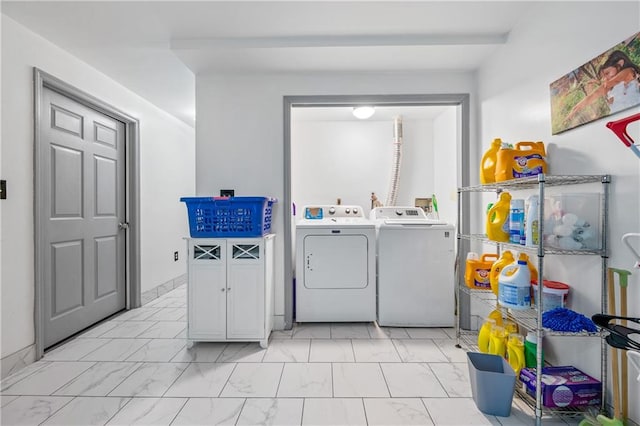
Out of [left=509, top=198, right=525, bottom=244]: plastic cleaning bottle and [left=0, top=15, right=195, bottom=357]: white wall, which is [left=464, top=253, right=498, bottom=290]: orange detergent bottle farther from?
[left=0, top=15, right=195, bottom=357]: white wall

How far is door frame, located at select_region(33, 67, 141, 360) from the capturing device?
2.15m

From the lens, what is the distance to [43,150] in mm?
2260

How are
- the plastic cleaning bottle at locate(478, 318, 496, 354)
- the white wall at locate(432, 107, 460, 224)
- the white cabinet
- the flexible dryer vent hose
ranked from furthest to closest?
the flexible dryer vent hose
the white wall at locate(432, 107, 460, 224)
the white cabinet
the plastic cleaning bottle at locate(478, 318, 496, 354)

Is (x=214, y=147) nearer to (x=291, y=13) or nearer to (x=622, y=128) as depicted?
(x=291, y=13)

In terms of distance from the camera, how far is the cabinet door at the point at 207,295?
2.34 metres

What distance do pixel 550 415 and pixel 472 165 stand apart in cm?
186

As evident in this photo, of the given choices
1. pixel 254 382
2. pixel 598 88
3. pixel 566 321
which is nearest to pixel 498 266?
pixel 566 321

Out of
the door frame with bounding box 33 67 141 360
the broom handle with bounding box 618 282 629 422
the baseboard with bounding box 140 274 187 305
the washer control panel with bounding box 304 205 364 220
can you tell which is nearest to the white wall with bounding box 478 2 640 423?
the broom handle with bounding box 618 282 629 422

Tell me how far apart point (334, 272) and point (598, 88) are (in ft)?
6.86

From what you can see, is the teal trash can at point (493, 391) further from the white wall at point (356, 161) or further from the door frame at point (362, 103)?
the white wall at point (356, 161)

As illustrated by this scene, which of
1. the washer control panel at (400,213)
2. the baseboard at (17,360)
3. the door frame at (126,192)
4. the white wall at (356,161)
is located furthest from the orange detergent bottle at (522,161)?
the baseboard at (17,360)

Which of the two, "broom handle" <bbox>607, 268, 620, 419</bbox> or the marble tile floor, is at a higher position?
"broom handle" <bbox>607, 268, 620, 419</bbox>

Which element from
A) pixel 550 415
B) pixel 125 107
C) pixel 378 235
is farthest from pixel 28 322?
pixel 550 415

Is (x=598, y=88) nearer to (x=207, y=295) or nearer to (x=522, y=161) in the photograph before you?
(x=522, y=161)
